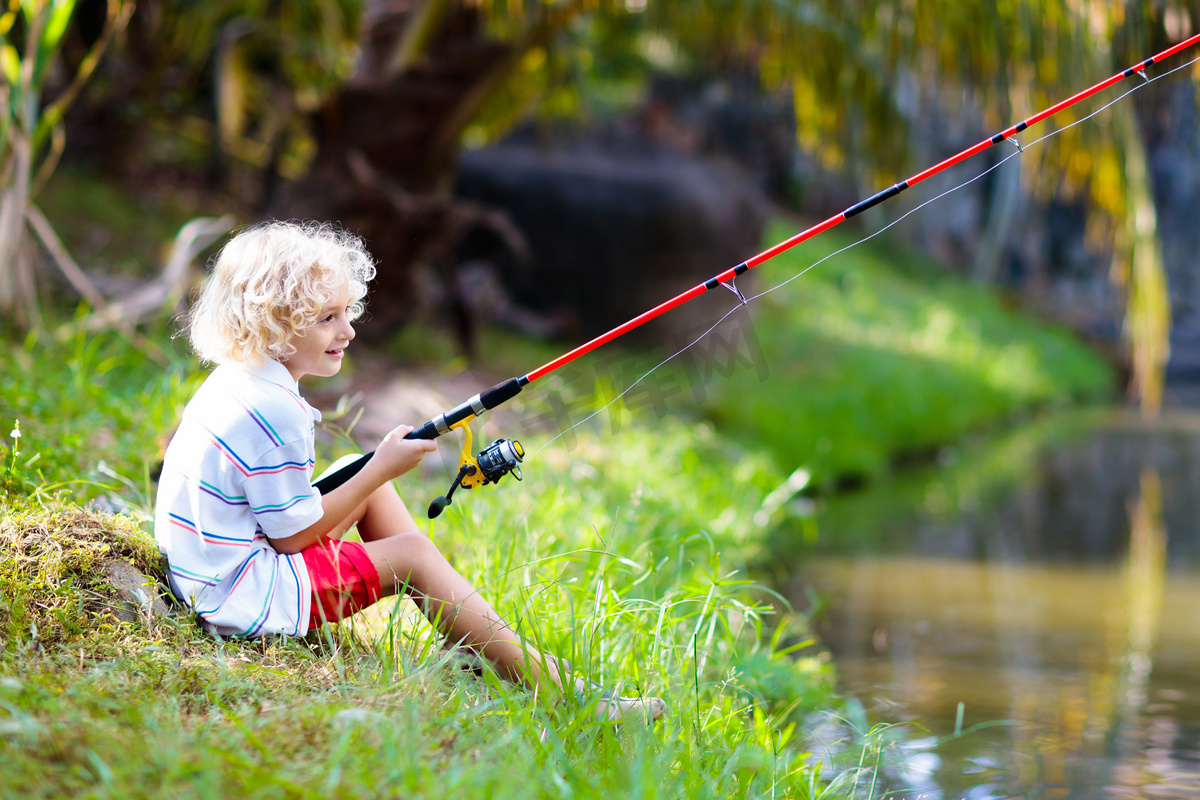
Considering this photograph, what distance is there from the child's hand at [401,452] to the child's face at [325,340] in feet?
0.60

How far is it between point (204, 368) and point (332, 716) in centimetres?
262

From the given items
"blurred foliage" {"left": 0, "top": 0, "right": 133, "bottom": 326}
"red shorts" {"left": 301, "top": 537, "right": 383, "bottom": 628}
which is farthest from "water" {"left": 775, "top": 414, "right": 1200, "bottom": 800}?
"blurred foliage" {"left": 0, "top": 0, "right": 133, "bottom": 326}

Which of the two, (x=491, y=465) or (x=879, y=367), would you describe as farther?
(x=879, y=367)

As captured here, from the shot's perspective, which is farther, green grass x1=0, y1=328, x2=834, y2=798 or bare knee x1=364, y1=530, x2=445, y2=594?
bare knee x1=364, y1=530, x2=445, y2=594

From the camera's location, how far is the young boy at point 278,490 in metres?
2.16

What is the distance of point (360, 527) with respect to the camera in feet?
8.25

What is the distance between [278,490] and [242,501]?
84 millimetres

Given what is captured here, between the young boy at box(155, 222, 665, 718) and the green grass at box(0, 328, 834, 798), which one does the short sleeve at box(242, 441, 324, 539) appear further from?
the green grass at box(0, 328, 834, 798)

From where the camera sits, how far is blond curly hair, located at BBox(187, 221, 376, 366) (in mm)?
2168

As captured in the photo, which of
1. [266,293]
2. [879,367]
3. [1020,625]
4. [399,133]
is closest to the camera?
[266,293]

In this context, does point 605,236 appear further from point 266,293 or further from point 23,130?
point 266,293

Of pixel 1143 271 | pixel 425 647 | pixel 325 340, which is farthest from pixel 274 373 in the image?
pixel 1143 271

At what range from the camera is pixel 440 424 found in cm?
230

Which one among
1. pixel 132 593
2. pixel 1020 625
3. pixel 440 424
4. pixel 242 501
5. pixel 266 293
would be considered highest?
pixel 266 293
